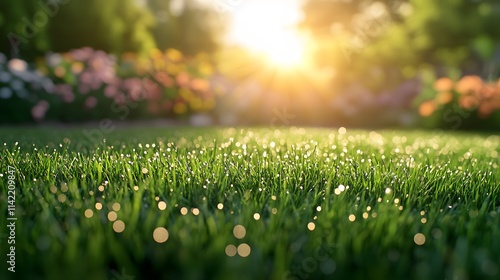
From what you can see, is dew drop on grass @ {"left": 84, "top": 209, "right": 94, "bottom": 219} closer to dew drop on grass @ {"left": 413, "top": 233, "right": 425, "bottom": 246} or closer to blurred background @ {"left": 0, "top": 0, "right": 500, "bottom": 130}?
dew drop on grass @ {"left": 413, "top": 233, "right": 425, "bottom": 246}

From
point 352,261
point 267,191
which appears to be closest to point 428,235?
point 352,261

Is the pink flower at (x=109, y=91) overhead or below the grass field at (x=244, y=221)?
overhead

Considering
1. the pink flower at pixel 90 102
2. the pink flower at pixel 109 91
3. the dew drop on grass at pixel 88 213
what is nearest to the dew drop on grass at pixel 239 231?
the dew drop on grass at pixel 88 213

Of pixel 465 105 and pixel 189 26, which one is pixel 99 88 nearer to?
pixel 465 105

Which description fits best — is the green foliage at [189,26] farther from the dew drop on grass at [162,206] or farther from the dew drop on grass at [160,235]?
the dew drop on grass at [160,235]

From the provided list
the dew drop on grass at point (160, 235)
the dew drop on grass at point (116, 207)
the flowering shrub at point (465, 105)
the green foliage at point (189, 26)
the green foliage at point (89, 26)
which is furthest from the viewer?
the green foliage at point (189, 26)

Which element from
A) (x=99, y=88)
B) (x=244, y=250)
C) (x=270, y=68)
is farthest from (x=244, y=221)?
(x=270, y=68)

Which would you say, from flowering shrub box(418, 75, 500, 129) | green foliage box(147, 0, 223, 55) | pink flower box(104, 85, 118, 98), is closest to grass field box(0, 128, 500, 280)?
pink flower box(104, 85, 118, 98)
